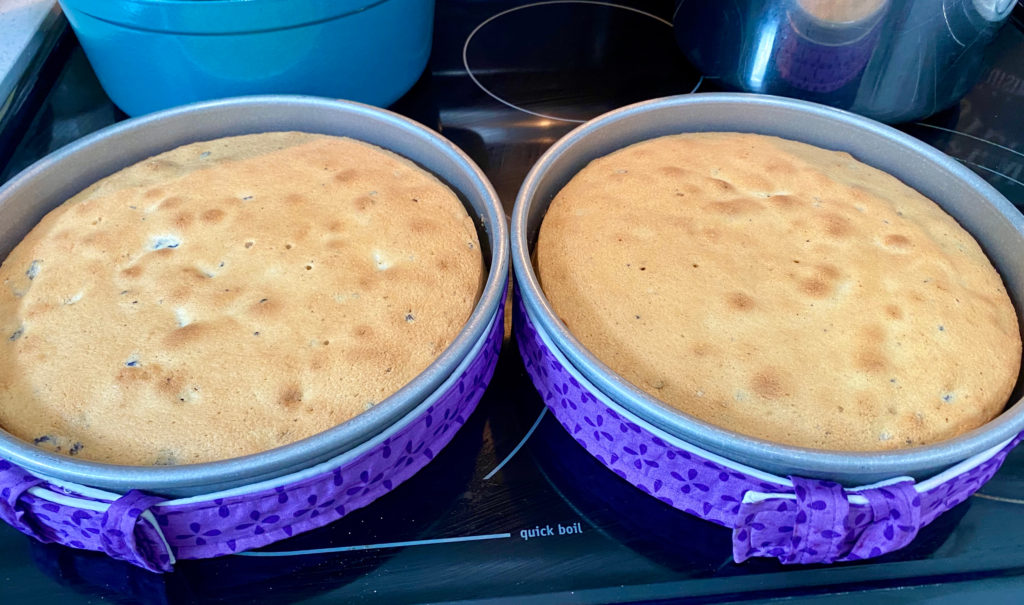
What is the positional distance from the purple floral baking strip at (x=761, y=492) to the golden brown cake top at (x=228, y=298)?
6.3 inches

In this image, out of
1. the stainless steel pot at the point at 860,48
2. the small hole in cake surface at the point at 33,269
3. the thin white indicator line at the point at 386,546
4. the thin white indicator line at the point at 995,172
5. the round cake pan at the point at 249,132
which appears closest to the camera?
the round cake pan at the point at 249,132

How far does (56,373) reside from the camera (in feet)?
2.23

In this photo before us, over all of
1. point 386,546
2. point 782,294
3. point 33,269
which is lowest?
point 386,546

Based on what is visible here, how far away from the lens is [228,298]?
0.74 metres

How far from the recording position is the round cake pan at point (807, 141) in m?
0.58

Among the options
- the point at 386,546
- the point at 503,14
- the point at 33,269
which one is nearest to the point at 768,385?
the point at 386,546

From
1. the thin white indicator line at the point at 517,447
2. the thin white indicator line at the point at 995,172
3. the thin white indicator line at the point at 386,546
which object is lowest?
the thin white indicator line at the point at 386,546

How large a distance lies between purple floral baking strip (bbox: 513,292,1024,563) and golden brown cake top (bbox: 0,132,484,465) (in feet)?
0.52

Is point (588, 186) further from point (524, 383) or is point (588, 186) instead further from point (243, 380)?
point (243, 380)

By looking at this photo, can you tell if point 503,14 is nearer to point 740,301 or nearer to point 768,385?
point 740,301

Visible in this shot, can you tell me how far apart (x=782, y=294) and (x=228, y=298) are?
1.87 ft

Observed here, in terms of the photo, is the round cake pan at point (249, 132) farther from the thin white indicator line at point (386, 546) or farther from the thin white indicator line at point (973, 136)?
the thin white indicator line at point (973, 136)

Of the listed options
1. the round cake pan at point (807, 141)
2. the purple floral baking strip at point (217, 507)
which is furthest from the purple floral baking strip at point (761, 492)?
the purple floral baking strip at point (217, 507)

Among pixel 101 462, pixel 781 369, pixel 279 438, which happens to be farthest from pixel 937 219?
pixel 101 462
